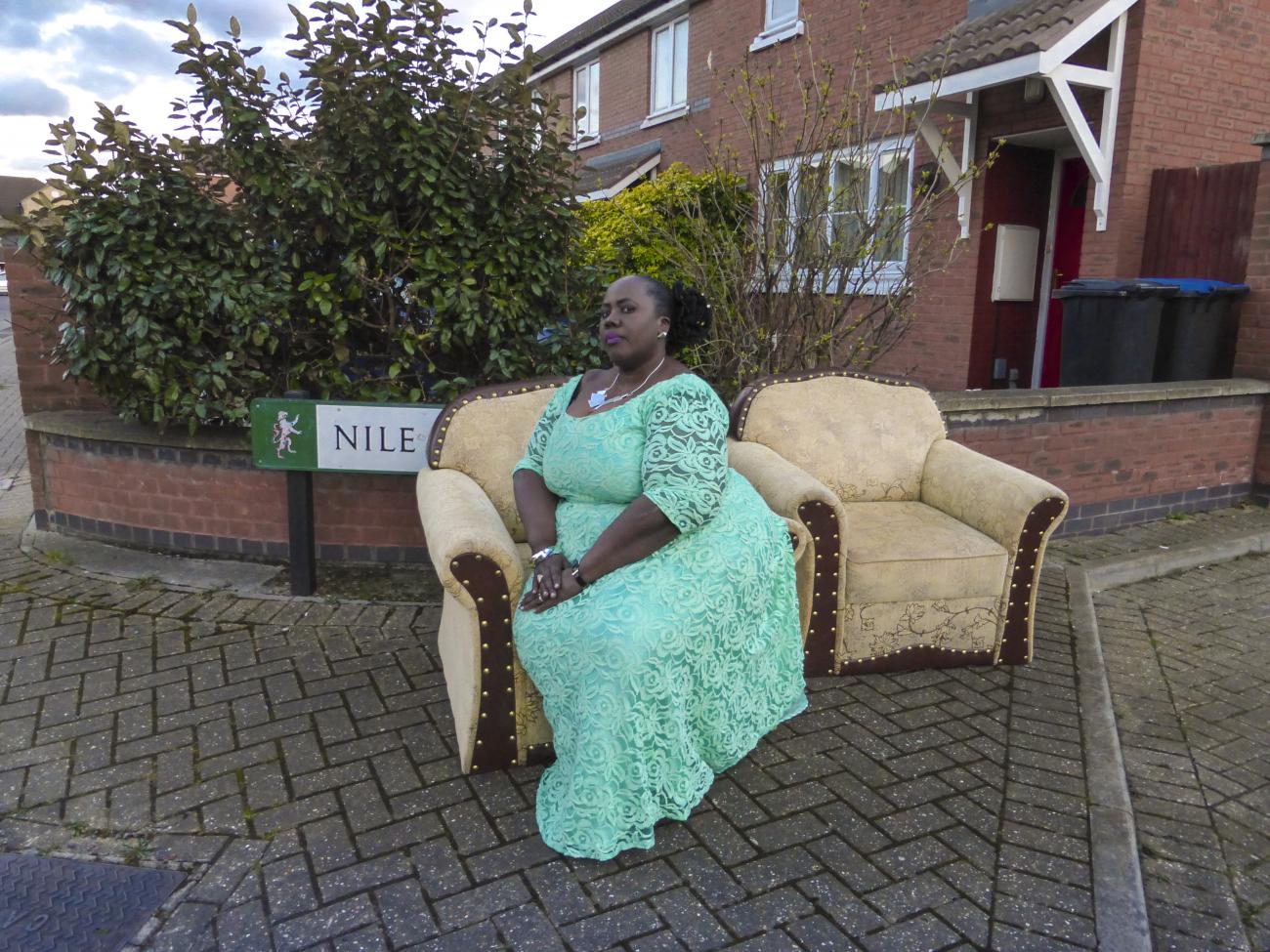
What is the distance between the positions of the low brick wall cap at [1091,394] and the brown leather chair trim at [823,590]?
1669 mm

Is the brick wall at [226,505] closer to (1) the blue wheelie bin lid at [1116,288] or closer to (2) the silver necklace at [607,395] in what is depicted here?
(2) the silver necklace at [607,395]

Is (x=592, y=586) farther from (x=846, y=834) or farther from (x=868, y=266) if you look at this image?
(x=868, y=266)

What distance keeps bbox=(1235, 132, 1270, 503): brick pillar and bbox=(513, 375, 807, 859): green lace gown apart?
5464mm

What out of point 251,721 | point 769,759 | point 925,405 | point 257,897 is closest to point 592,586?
point 769,759

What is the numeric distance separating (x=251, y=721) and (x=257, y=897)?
0.99 m

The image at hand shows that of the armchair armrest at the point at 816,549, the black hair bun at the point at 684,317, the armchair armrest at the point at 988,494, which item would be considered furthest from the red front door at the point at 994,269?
the black hair bun at the point at 684,317

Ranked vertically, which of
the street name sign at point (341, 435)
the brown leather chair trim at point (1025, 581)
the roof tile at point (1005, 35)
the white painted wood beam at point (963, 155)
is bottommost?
the brown leather chair trim at point (1025, 581)

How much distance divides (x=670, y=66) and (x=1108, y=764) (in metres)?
13.6

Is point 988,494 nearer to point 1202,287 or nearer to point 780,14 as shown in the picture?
point 1202,287

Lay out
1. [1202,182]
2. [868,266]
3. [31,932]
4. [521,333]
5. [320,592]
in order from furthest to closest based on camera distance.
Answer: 1. [1202,182]
2. [868,266]
3. [521,333]
4. [320,592]
5. [31,932]

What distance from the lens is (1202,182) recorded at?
7.46 metres

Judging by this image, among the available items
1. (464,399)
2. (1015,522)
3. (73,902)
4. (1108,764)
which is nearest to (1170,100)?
(1015,522)

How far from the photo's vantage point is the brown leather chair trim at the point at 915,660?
149 inches

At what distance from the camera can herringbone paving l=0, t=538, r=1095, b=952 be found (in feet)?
7.61
